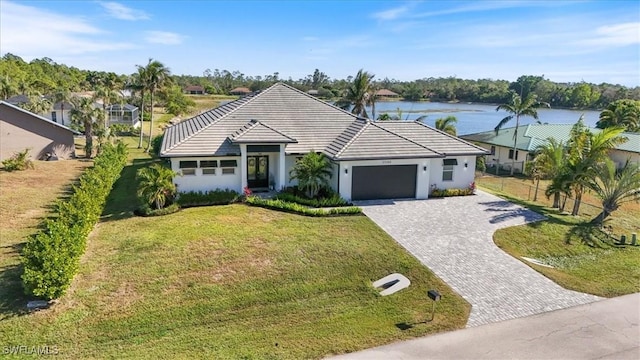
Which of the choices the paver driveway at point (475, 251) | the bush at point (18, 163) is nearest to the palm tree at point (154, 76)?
the bush at point (18, 163)

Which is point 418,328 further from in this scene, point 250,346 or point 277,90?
point 277,90

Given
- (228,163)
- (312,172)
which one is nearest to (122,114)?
(228,163)

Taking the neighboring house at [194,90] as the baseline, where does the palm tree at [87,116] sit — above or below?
below

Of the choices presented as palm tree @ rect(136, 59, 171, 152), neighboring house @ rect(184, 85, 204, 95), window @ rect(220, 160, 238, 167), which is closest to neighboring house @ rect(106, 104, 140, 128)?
palm tree @ rect(136, 59, 171, 152)

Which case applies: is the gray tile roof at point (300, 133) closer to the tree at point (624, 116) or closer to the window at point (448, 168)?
the window at point (448, 168)

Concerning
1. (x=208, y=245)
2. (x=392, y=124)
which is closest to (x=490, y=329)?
(x=208, y=245)

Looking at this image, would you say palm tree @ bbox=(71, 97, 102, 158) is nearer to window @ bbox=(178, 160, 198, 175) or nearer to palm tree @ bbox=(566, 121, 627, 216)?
window @ bbox=(178, 160, 198, 175)

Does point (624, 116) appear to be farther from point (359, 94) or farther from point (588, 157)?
point (588, 157)
